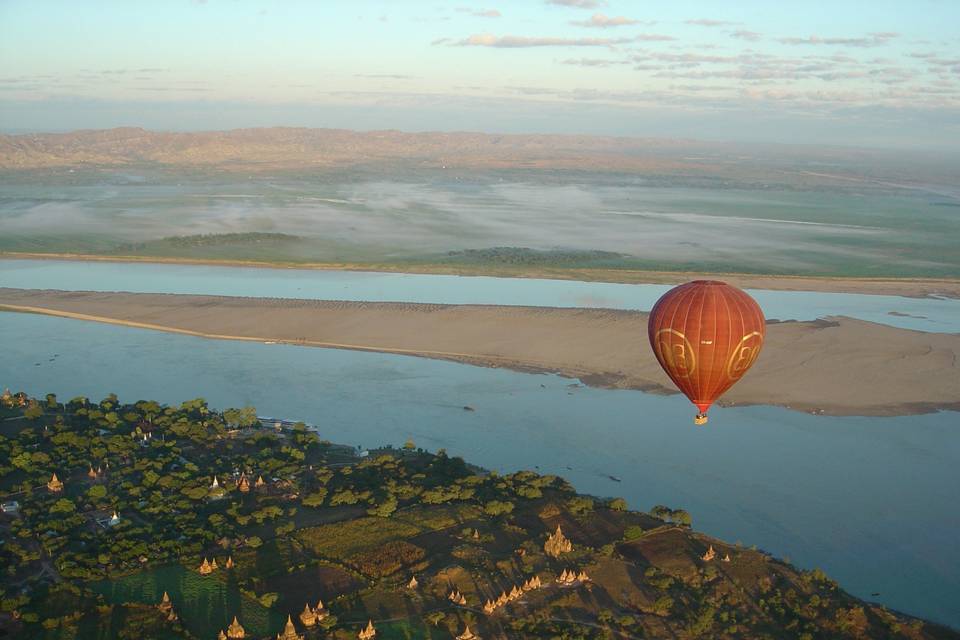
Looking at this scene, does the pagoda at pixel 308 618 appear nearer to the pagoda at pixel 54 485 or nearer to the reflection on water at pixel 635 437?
the pagoda at pixel 54 485

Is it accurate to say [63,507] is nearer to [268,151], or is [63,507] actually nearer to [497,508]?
[497,508]

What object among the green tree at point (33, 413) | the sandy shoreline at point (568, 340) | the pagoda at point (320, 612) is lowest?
the pagoda at point (320, 612)

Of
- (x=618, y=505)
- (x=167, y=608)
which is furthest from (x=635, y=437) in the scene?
(x=167, y=608)

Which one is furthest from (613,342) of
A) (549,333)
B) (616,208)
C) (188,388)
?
(616,208)

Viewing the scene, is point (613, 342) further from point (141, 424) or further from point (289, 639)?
point (289, 639)

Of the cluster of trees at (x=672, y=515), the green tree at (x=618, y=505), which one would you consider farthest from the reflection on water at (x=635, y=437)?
the green tree at (x=618, y=505)

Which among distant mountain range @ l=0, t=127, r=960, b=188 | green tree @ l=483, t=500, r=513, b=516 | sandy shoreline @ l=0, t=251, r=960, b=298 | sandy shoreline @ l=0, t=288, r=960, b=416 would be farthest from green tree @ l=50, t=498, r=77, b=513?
distant mountain range @ l=0, t=127, r=960, b=188
